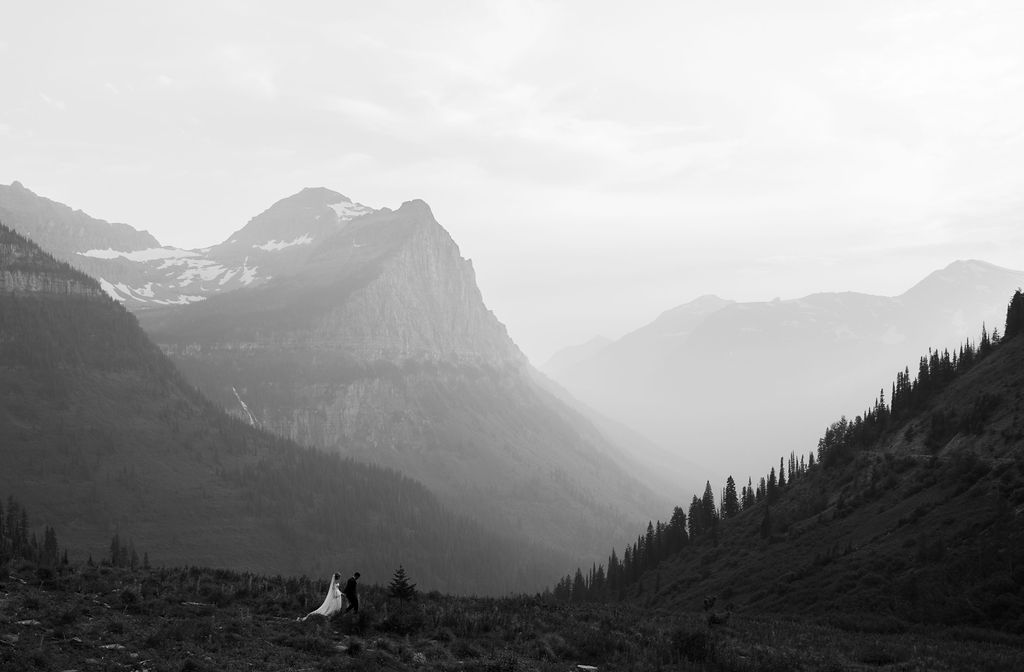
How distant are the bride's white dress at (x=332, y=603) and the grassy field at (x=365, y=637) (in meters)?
0.88

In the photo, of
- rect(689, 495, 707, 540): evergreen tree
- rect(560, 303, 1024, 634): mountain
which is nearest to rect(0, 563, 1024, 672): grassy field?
rect(560, 303, 1024, 634): mountain

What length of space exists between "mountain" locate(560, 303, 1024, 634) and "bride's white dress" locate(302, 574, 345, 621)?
35614 mm

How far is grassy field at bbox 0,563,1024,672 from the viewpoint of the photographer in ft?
82.7

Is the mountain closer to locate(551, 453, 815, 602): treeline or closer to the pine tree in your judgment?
locate(551, 453, 815, 602): treeline

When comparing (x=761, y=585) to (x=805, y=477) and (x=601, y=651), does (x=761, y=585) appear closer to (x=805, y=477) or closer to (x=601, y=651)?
(x=601, y=651)

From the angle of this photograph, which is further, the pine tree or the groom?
the pine tree

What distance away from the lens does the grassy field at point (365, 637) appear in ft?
82.7

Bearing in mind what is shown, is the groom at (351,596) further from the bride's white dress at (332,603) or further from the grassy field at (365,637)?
the grassy field at (365,637)

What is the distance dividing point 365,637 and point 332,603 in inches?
158

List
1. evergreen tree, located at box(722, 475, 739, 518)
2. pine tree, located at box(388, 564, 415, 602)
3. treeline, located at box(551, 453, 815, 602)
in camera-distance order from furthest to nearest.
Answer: evergreen tree, located at box(722, 475, 739, 518), treeline, located at box(551, 453, 815, 602), pine tree, located at box(388, 564, 415, 602)

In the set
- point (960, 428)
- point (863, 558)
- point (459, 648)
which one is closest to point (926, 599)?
point (863, 558)

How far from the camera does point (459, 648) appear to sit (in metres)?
29.5

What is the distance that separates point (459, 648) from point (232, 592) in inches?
596

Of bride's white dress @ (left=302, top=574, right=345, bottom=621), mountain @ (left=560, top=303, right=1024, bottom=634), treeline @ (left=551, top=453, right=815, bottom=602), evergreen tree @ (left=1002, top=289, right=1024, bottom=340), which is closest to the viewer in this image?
bride's white dress @ (left=302, top=574, right=345, bottom=621)
